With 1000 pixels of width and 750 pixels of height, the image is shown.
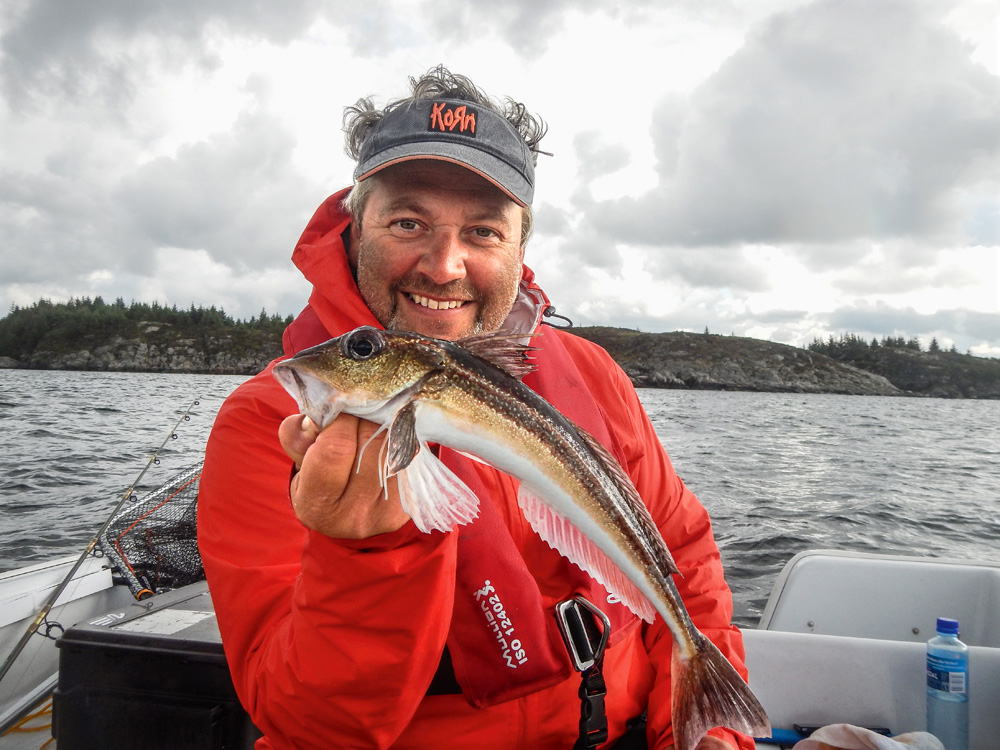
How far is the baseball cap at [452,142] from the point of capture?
295 cm

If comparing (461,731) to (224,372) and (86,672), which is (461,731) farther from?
(224,372)

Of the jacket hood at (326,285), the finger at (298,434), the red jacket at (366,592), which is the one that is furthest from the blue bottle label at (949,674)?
the finger at (298,434)

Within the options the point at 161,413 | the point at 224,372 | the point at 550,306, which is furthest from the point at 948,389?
the point at 550,306

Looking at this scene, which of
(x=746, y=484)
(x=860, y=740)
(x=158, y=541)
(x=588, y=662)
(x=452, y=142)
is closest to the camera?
(x=588, y=662)

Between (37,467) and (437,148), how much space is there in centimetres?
1819

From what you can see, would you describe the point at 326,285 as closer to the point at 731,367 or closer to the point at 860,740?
the point at 860,740

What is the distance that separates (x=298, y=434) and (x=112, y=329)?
121 metres

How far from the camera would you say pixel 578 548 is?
239 centimetres

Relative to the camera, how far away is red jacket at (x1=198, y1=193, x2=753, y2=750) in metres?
1.98

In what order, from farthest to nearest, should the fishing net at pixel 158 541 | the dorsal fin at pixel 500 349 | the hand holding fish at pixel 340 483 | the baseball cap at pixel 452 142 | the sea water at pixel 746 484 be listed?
the sea water at pixel 746 484
the fishing net at pixel 158 541
the baseball cap at pixel 452 142
the dorsal fin at pixel 500 349
the hand holding fish at pixel 340 483

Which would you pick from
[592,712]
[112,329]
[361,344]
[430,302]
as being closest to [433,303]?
[430,302]

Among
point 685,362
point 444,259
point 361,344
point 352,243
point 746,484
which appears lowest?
point 746,484

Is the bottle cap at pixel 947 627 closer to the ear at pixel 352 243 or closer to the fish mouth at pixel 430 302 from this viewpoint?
the fish mouth at pixel 430 302

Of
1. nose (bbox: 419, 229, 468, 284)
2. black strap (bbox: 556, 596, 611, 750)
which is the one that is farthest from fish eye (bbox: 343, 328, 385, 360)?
black strap (bbox: 556, 596, 611, 750)
